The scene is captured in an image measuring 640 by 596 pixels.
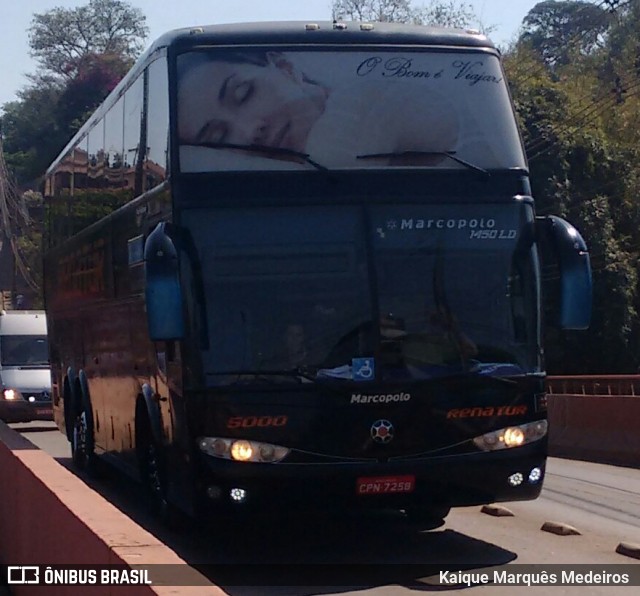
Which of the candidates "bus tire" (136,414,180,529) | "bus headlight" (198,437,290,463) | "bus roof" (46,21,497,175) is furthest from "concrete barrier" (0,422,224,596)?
"bus roof" (46,21,497,175)

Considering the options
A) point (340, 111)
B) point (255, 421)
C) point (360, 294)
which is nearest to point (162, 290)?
point (255, 421)

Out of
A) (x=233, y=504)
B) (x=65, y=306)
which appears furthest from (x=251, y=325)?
(x=65, y=306)

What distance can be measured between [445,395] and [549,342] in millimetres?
29474

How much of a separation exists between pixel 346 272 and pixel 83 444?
8350 millimetres

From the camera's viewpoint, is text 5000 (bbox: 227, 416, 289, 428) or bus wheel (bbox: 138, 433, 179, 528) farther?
bus wheel (bbox: 138, 433, 179, 528)

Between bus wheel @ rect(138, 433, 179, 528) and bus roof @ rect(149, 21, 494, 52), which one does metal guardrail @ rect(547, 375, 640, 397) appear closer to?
bus wheel @ rect(138, 433, 179, 528)

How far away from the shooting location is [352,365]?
9109 mm

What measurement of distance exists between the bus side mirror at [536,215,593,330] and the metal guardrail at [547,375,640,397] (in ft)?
37.8

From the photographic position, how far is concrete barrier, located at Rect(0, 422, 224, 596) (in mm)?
5023

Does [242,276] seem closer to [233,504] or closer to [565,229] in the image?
[233,504]

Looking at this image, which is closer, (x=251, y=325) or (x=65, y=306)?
(x=251, y=325)

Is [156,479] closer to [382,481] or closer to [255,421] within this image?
[255,421]

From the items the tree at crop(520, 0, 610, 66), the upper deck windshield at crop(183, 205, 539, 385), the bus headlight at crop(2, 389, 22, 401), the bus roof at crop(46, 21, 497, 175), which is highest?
the tree at crop(520, 0, 610, 66)

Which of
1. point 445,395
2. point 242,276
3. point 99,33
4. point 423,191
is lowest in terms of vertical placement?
point 445,395
